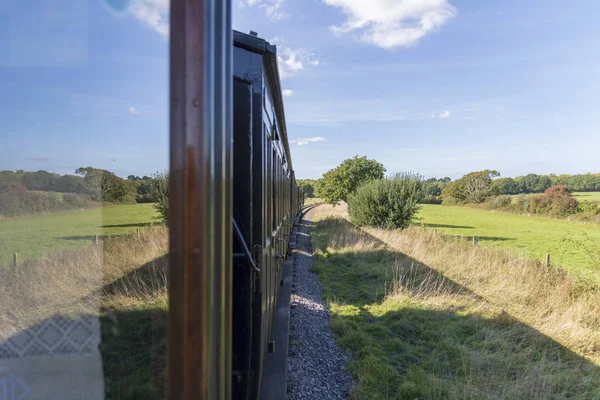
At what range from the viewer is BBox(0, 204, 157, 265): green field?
2.51ft

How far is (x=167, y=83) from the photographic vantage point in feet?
2.93

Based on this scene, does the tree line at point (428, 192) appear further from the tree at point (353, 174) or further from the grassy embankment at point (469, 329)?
the grassy embankment at point (469, 329)

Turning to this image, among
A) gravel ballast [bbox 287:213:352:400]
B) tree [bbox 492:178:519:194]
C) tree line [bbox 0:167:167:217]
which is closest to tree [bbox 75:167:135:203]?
tree line [bbox 0:167:167:217]

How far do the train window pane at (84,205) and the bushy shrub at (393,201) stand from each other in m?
17.9

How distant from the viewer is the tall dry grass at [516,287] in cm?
591

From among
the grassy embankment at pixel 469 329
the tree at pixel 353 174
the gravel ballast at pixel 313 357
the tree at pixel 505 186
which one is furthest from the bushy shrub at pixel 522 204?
the gravel ballast at pixel 313 357

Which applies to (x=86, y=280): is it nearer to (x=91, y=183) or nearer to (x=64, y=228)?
(x=64, y=228)

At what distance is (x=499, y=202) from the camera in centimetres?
6231

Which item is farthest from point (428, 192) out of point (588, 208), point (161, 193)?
point (588, 208)

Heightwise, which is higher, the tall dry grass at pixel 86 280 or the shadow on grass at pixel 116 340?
the tall dry grass at pixel 86 280

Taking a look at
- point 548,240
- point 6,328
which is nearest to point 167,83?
point 6,328

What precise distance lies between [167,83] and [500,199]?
72233 millimetres

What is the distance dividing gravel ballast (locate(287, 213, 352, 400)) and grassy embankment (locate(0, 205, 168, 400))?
3.44m

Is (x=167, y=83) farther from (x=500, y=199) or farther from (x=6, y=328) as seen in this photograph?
(x=500, y=199)
